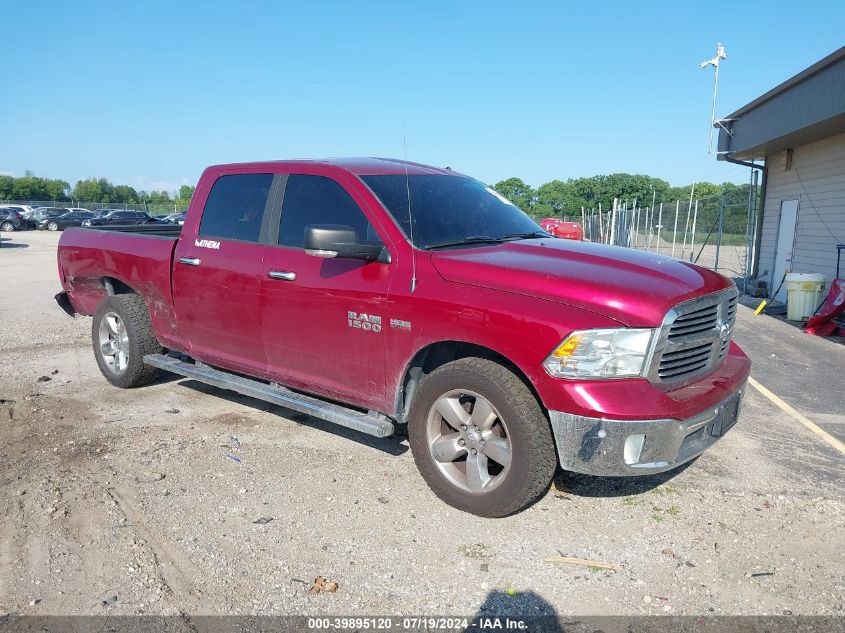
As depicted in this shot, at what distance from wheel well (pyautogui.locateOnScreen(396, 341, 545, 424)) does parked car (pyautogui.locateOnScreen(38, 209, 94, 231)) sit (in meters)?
47.0

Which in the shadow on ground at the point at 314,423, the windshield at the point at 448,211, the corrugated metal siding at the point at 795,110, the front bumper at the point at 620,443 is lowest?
the shadow on ground at the point at 314,423

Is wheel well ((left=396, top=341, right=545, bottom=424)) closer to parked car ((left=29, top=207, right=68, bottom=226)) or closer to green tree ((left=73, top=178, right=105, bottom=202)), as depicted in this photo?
parked car ((left=29, top=207, right=68, bottom=226))

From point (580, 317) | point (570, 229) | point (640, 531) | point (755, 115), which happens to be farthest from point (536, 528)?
point (570, 229)

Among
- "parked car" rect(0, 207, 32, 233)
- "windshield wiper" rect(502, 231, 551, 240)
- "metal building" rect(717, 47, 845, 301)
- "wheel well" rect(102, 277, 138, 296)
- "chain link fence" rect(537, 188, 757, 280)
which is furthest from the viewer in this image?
"parked car" rect(0, 207, 32, 233)

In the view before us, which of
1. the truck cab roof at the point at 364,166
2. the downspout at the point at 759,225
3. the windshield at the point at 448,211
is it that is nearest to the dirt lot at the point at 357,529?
the windshield at the point at 448,211

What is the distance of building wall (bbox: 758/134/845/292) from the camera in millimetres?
12633

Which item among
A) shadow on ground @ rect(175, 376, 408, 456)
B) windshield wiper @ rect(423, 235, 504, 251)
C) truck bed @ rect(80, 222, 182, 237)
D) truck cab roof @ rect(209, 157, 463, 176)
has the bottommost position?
shadow on ground @ rect(175, 376, 408, 456)

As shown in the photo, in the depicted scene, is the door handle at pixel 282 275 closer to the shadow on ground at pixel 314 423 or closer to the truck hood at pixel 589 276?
the truck hood at pixel 589 276

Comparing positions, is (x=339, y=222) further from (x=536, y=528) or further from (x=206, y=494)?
(x=536, y=528)

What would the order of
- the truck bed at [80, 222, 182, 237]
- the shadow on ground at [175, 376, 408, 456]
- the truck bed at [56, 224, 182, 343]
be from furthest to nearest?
the truck bed at [80, 222, 182, 237] < the truck bed at [56, 224, 182, 343] < the shadow on ground at [175, 376, 408, 456]

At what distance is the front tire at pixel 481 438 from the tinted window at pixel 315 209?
116 centimetres

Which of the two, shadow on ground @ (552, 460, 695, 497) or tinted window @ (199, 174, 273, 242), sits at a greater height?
tinted window @ (199, 174, 273, 242)

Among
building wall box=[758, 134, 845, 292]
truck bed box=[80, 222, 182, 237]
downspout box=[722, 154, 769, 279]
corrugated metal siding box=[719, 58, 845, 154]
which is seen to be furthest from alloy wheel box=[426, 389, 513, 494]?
downspout box=[722, 154, 769, 279]

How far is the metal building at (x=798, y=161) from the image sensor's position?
11.2 meters
